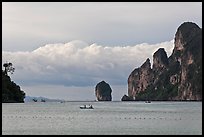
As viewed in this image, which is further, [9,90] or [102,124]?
[9,90]

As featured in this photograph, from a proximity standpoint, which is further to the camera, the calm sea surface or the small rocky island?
the small rocky island

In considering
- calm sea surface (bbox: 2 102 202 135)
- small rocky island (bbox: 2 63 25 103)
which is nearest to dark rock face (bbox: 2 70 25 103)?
small rocky island (bbox: 2 63 25 103)

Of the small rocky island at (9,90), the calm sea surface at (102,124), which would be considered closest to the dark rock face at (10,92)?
the small rocky island at (9,90)

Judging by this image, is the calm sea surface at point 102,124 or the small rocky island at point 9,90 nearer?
the calm sea surface at point 102,124

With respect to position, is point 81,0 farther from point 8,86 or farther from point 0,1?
point 8,86

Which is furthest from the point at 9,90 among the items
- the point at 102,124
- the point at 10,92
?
the point at 102,124

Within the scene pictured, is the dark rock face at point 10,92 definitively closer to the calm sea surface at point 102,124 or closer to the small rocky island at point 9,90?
the small rocky island at point 9,90

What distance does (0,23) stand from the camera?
62.2 ft

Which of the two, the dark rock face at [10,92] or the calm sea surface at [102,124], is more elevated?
the dark rock face at [10,92]

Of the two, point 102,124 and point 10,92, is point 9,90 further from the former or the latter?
point 102,124

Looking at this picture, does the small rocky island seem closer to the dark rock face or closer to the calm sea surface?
the dark rock face

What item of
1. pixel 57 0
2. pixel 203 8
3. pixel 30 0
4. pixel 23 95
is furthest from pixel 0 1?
pixel 23 95

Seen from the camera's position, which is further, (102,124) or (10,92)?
(10,92)

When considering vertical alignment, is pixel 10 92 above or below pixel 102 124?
above
